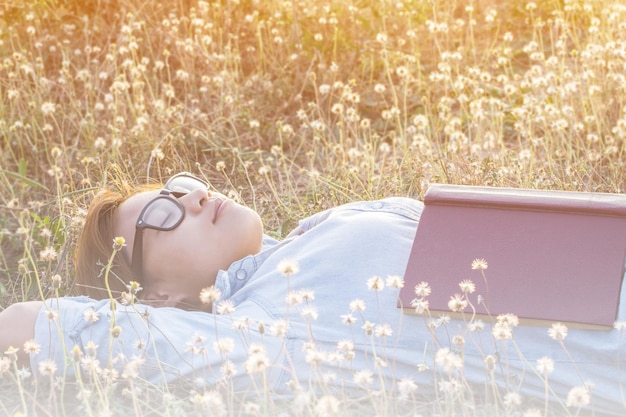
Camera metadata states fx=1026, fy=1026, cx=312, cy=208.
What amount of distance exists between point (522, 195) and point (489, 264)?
0.18m

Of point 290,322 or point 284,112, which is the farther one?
point 284,112

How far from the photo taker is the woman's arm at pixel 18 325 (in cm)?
233

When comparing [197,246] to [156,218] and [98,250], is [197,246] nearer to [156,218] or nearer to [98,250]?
[156,218]

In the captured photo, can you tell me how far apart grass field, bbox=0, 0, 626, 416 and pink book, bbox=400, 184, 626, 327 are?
0.26 m

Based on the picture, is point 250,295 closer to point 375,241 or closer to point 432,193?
point 375,241

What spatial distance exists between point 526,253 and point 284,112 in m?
2.99

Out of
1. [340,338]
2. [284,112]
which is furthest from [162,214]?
[284,112]

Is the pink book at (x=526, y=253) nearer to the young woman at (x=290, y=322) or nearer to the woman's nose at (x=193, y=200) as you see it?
the young woman at (x=290, y=322)

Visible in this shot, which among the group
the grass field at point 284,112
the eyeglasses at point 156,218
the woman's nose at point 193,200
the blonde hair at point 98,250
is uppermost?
the woman's nose at point 193,200

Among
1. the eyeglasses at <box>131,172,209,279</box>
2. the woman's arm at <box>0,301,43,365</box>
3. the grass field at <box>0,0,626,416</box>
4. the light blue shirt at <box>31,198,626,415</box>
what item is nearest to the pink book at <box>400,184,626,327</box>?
the light blue shirt at <box>31,198,626,415</box>

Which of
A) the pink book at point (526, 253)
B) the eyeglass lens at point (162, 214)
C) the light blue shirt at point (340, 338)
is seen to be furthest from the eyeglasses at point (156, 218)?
the pink book at point (526, 253)

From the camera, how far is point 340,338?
7.47 feet

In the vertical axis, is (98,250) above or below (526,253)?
below

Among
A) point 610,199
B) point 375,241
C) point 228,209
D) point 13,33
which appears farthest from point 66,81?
point 610,199
